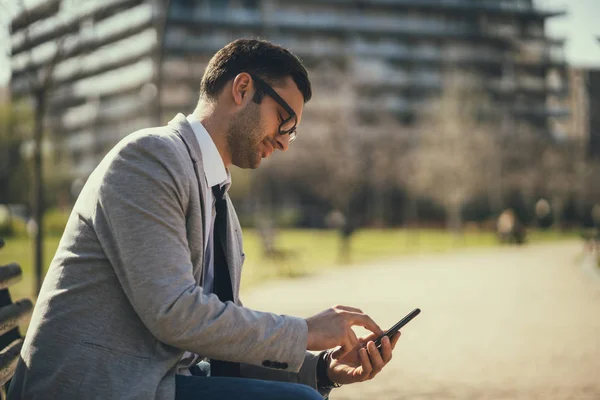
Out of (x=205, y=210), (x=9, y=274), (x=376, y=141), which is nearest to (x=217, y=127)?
(x=205, y=210)

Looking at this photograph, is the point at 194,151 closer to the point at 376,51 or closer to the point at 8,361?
the point at 8,361

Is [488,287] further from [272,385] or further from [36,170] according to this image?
[272,385]

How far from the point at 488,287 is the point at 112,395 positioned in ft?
39.8

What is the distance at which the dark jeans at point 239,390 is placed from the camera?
196cm

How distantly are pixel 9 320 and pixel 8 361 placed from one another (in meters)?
0.17

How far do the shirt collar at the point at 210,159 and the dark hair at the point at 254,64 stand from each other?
0.50ft

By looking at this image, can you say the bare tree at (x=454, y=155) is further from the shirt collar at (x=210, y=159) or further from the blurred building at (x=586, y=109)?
the shirt collar at (x=210, y=159)

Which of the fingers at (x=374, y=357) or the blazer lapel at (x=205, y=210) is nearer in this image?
the blazer lapel at (x=205, y=210)

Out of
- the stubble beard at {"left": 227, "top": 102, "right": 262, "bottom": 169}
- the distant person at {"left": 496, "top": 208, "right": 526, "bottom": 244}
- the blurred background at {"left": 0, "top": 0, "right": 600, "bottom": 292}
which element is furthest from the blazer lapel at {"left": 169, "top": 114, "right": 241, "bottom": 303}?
the distant person at {"left": 496, "top": 208, "right": 526, "bottom": 244}

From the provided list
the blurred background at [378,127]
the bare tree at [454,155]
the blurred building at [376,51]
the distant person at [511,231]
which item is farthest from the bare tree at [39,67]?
the blurred building at [376,51]

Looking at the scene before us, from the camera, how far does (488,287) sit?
1322cm

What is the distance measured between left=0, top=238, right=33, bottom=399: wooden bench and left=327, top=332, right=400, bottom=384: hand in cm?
117

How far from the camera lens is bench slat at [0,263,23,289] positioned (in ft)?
8.86

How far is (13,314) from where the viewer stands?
2746mm
